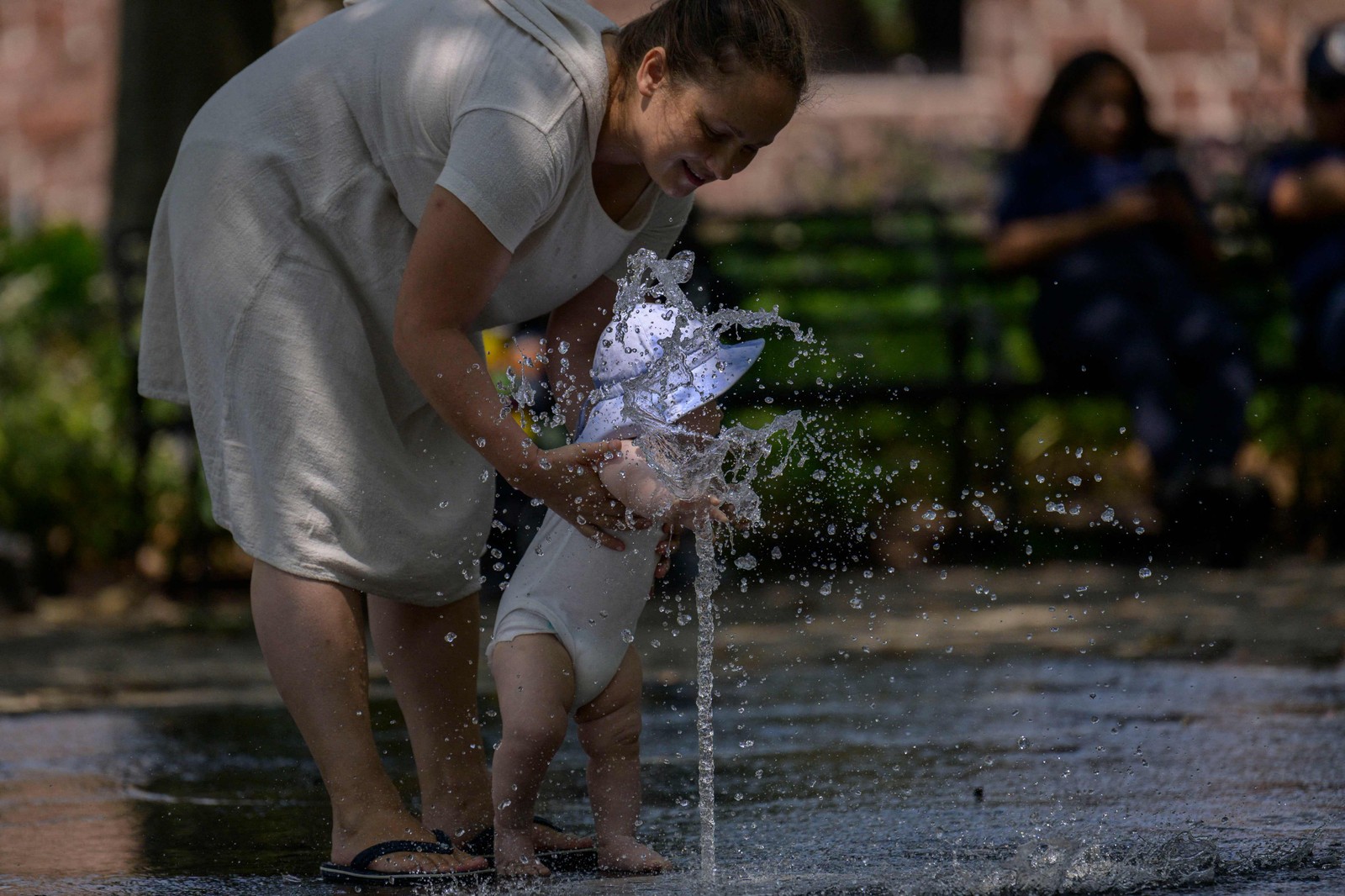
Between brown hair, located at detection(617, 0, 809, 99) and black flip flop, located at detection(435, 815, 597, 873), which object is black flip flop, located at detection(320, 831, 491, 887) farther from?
brown hair, located at detection(617, 0, 809, 99)

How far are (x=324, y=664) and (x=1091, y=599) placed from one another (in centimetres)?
388

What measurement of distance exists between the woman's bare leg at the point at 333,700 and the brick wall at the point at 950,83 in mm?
8572

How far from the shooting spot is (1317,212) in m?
6.88

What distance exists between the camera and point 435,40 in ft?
9.86

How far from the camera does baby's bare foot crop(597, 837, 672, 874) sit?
3012 mm

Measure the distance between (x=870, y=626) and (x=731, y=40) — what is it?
348cm

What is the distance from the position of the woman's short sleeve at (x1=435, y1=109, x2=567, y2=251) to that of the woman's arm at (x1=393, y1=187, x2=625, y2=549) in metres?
0.02

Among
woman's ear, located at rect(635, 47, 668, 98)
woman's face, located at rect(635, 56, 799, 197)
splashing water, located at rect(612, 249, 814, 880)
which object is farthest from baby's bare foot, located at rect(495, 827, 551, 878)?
woman's ear, located at rect(635, 47, 668, 98)

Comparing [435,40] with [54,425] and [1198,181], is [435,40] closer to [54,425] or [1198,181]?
[54,425]

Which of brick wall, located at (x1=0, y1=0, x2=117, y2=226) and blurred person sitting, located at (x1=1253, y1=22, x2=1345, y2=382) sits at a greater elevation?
brick wall, located at (x1=0, y1=0, x2=117, y2=226)

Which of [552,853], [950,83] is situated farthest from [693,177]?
[950,83]

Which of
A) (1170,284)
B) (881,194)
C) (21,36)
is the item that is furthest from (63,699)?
(21,36)

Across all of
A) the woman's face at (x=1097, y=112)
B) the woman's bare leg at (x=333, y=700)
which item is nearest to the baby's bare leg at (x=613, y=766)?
the woman's bare leg at (x=333, y=700)

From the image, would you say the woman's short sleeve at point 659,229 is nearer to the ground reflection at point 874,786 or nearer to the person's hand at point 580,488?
the person's hand at point 580,488
